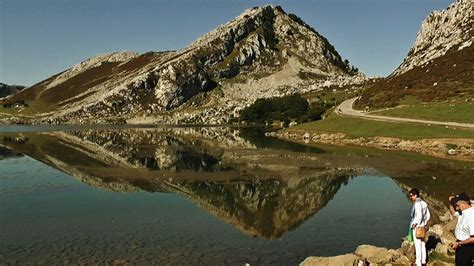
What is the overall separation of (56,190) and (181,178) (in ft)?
41.4

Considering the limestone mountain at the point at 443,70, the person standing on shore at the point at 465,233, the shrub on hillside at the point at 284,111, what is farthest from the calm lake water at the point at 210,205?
the shrub on hillside at the point at 284,111

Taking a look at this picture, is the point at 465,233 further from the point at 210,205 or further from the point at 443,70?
the point at 443,70

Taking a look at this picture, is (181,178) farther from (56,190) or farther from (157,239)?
(157,239)

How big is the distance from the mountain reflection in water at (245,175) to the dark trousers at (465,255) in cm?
1311

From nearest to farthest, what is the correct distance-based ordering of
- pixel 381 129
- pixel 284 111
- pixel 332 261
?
pixel 332 261
pixel 381 129
pixel 284 111

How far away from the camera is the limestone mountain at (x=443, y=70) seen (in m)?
104

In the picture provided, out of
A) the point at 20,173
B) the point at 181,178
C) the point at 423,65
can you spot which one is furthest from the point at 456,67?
the point at 20,173

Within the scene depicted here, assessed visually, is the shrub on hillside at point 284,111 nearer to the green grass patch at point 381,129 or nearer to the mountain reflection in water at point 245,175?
the green grass patch at point 381,129

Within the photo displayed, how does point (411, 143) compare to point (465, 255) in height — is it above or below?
above

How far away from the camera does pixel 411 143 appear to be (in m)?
69.7

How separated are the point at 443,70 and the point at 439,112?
42.1m

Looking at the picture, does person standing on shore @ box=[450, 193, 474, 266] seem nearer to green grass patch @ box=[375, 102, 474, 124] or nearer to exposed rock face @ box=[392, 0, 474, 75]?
green grass patch @ box=[375, 102, 474, 124]

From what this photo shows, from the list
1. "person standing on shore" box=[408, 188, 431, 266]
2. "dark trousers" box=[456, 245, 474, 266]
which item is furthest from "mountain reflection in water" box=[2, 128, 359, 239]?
"dark trousers" box=[456, 245, 474, 266]

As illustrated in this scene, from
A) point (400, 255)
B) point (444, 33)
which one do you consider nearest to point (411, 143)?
point (400, 255)
